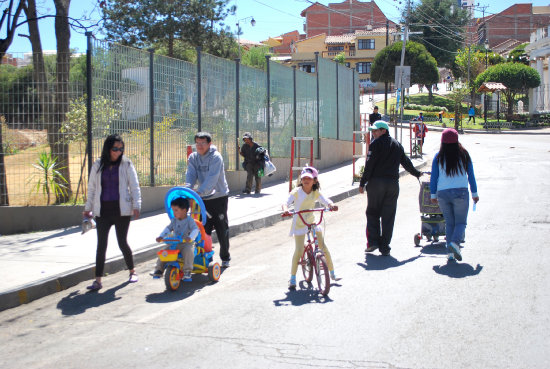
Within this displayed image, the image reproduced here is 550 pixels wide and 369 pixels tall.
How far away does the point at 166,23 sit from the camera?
43.3 meters

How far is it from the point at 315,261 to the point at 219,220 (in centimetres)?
203

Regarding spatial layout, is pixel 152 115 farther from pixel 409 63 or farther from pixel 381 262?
pixel 409 63

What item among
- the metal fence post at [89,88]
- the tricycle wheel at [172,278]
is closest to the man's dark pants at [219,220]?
the tricycle wheel at [172,278]

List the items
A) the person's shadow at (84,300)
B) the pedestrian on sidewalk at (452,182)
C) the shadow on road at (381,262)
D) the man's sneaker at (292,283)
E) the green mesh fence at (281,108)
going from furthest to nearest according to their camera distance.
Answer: the green mesh fence at (281,108) < the pedestrian on sidewalk at (452,182) < the shadow on road at (381,262) < the man's sneaker at (292,283) < the person's shadow at (84,300)

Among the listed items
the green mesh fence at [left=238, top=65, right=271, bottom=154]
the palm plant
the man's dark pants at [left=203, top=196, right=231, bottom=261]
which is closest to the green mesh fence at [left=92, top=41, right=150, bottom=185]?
the palm plant

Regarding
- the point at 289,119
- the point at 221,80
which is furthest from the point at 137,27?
the point at 221,80

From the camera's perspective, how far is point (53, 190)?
11977mm

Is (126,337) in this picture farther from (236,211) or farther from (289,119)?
(289,119)

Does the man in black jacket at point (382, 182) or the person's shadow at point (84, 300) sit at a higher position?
the man in black jacket at point (382, 182)

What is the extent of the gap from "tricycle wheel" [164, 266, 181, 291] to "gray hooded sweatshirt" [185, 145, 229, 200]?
3.86 feet

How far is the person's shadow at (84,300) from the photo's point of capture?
22.8 feet

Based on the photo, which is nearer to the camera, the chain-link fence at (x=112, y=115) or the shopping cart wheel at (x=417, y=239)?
the shopping cart wheel at (x=417, y=239)

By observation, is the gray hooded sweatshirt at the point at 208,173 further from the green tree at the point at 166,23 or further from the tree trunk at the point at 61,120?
the green tree at the point at 166,23

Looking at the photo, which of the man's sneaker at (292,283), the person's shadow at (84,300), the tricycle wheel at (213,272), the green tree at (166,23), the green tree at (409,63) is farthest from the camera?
the green tree at (409,63)
